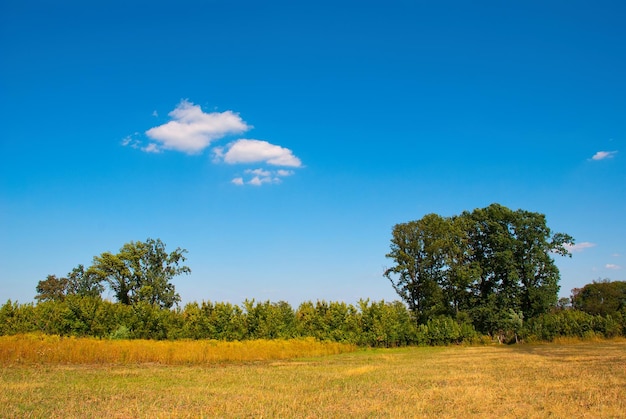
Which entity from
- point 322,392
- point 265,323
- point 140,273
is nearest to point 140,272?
point 140,273

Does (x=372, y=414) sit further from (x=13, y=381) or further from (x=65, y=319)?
(x=65, y=319)

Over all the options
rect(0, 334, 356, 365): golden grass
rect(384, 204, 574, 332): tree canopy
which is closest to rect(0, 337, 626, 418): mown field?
rect(0, 334, 356, 365): golden grass

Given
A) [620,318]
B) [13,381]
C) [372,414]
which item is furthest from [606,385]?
[620,318]

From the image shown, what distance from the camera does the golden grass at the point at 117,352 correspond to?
22.3m

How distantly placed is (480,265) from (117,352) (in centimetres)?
3836

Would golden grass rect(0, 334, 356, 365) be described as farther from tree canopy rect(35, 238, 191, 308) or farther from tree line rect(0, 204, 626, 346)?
tree canopy rect(35, 238, 191, 308)

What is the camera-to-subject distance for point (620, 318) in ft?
130

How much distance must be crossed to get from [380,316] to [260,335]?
10.7 m

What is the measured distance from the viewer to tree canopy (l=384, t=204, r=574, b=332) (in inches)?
1796

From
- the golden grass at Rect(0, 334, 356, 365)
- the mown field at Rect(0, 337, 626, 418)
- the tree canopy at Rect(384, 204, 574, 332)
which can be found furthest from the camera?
the tree canopy at Rect(384, 204, 574, 332)

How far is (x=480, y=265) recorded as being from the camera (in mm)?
48750

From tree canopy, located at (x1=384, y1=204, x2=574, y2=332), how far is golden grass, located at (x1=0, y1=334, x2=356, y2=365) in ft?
78.2

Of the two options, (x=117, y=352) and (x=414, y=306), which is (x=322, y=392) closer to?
(x=117, y=352)

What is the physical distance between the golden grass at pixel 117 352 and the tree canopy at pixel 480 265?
2384 centimetres
